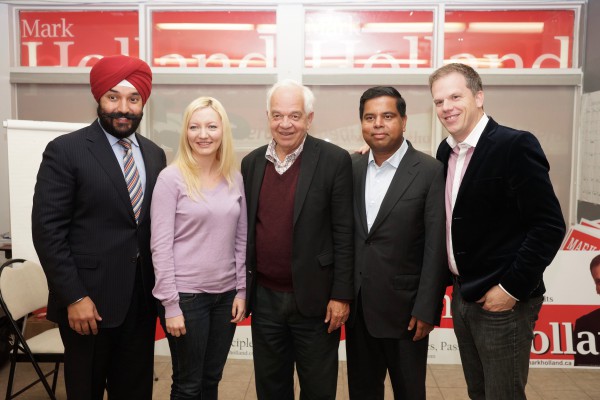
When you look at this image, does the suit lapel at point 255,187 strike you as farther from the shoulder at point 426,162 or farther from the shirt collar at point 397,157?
the shoulder at point 426,162

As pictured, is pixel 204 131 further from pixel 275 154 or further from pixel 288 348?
pixel 288 348

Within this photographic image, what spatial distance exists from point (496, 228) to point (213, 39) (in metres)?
→ 3.36

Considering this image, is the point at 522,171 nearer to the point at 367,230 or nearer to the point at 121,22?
the point at 367,230

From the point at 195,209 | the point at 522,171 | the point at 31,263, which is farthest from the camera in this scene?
the point at 31,263

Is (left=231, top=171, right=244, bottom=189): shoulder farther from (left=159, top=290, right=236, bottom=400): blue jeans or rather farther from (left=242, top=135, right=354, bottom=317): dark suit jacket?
(left=159, top=290, right=236, bottom=400): blue jeans

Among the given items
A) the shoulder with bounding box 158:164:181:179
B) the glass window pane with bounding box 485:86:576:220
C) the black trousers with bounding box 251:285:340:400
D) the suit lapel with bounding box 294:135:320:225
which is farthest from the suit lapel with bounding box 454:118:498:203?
the glass window pane with bounding box 485:86:576:220

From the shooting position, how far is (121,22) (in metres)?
4.55

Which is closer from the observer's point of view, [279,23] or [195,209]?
[195,209]

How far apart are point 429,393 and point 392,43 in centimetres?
296

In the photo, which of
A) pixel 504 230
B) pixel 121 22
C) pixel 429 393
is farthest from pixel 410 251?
pixel 121 22

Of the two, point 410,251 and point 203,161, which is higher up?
point 203,161

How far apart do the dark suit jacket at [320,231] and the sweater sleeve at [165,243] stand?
354 mm

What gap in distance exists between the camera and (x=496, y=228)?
2088 mm

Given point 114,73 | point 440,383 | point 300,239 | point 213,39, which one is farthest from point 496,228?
point 213,39
